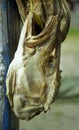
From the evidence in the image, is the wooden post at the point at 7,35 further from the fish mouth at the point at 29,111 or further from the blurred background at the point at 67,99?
the blurred background at the point at 67,99

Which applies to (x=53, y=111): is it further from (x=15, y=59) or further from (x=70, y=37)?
(x=15, y=59)

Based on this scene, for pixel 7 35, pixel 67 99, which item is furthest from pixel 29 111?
pixel 67 99

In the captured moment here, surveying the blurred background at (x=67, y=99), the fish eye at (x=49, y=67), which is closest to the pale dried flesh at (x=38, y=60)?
the fish eye at (x=49, y=67)

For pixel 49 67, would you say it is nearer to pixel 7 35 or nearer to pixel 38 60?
pixel 38 60

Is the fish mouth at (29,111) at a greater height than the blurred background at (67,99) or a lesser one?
greater

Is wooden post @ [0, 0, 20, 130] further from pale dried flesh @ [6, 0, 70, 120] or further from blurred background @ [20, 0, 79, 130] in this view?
blurred background @ [20, 0, 79, 130]

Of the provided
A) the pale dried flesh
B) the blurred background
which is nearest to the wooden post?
the pale dried flesh

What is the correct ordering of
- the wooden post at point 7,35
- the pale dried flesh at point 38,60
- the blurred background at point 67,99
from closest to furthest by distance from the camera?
the pale dried flesh at point 38,60
the wooden post at point 7,35
the blurred background at point 67,99

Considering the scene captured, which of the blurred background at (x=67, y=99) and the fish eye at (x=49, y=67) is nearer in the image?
the fish eye at (x=49, y=67)
